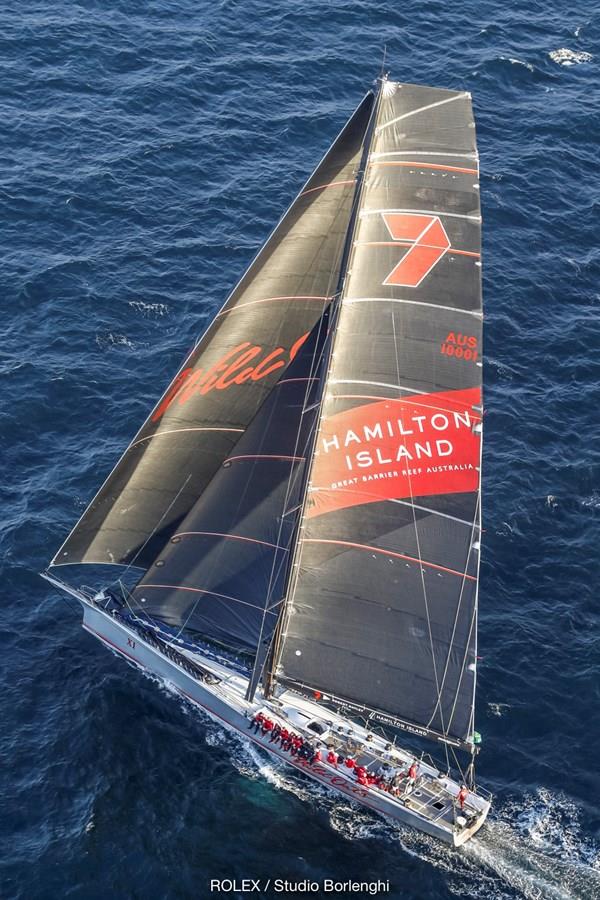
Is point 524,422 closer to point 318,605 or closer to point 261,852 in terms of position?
point 318,605

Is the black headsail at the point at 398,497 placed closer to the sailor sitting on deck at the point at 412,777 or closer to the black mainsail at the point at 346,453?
the black mainsail at the point at 346,453

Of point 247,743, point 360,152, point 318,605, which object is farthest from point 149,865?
point 360,152

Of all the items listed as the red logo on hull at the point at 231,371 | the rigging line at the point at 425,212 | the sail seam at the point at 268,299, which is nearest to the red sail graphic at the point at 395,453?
the red logo on hull at the point at 231,371

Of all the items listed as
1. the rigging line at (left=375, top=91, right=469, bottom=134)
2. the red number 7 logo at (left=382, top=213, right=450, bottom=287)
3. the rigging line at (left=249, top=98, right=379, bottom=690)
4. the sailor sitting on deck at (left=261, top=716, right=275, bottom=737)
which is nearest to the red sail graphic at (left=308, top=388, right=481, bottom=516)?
the rigging line at (left=249, top=98, right=379, bottom=690)

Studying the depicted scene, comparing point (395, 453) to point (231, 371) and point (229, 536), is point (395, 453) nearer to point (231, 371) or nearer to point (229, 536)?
point (229, 536)

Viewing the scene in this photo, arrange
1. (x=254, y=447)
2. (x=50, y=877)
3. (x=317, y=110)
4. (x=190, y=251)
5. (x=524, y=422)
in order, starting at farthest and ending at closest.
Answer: (x=317, y=110) < (x=190, y=251) < (x=524, y=422) < (x=254, y=447) < (x=50, y=877)

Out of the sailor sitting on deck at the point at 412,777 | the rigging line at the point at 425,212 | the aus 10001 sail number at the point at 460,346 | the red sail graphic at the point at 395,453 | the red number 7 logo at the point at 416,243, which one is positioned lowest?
the sailor sitting on deck at the point at 412,777
